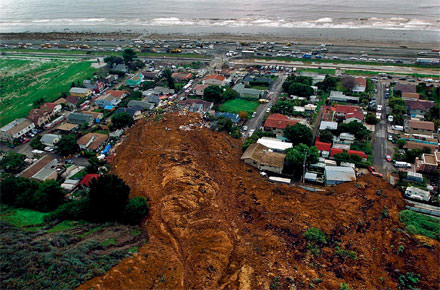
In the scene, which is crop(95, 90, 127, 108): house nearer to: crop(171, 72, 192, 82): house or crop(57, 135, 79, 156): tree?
crop(171, 72, 192, 82): house

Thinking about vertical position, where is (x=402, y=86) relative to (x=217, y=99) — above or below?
above

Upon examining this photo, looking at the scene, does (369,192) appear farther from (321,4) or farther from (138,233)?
(321,4)

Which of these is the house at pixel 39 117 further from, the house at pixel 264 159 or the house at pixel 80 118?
the house at pixel 264 159

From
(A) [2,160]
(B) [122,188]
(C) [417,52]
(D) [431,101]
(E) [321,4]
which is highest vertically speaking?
(E) [321,4]

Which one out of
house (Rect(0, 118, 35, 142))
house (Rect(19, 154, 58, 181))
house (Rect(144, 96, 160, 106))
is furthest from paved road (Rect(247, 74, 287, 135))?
house (Rect(0, 118, 35, 142))

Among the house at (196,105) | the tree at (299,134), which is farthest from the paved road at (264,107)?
the house at (196,105)

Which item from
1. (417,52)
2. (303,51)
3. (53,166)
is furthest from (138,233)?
(417,52)

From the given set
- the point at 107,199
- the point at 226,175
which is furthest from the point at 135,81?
the point at 107,199
